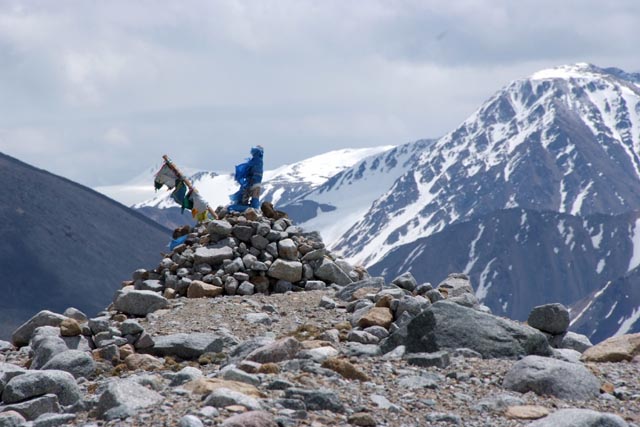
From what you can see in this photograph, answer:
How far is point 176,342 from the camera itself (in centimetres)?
1953

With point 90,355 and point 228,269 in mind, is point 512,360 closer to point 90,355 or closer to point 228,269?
point 90,355

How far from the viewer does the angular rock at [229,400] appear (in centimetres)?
1232

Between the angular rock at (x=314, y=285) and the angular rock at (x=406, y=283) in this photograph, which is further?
the angular rock at (x=314, y=285)

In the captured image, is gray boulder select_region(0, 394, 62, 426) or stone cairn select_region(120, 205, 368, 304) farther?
stone cairn select_region(120, 205, 368, 304)

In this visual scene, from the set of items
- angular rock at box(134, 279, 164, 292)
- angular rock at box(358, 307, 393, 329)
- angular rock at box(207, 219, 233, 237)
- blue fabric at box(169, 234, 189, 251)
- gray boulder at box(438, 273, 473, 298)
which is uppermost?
angular rock at box(207, 219, 233, 237)

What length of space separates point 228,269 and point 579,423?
14.9 m

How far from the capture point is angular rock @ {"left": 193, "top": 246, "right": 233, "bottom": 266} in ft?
86.5

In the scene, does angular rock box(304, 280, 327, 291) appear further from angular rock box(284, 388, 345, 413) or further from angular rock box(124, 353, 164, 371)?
angular rock box(284, 388, 345, 413)

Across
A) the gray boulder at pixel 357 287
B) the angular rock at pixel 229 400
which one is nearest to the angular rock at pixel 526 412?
the angular rock at pixel 229 400

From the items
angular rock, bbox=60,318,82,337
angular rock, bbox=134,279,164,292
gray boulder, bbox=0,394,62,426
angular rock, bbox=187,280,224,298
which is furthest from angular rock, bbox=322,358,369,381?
angular rock, bbox=134,279,164,292

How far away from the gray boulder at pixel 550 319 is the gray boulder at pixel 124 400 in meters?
10.8

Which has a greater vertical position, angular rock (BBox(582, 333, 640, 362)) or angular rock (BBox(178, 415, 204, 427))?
angular rock (BBox(178, 415, 204, 427))

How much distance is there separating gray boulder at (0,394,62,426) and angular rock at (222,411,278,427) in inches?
177

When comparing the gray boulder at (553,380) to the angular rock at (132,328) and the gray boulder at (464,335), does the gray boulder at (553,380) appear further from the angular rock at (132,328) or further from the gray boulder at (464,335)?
the angular rock at (132,328)
